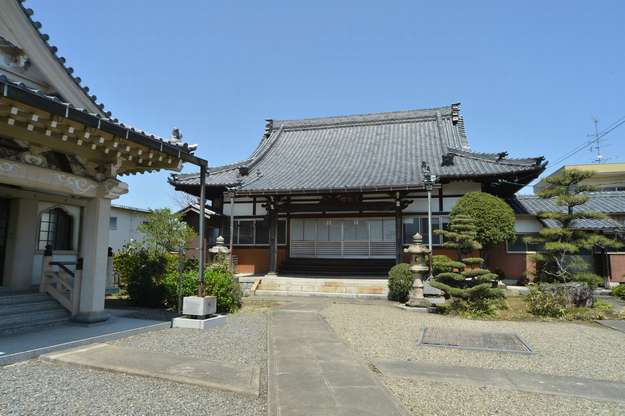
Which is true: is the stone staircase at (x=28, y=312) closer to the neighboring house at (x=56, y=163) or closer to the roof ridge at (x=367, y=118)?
the neighboring house at (x=56, y=163)

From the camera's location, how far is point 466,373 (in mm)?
5102

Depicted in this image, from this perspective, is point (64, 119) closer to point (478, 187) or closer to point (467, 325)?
point (467, 325)

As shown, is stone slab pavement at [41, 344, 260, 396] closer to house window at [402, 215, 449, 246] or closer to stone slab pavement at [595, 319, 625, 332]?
stone slab pavement at [595, 319, 625, 332]

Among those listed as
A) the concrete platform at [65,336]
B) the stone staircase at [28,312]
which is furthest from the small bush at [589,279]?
the stone staircase at [28,312]

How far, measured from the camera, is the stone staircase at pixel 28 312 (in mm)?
6414

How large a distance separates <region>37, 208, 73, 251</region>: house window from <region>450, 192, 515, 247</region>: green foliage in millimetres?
11378

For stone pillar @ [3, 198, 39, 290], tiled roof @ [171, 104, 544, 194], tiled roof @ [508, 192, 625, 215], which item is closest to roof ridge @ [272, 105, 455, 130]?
tiled roof @ [171, 104, 544, 194]

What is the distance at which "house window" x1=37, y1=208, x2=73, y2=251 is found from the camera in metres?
9.10

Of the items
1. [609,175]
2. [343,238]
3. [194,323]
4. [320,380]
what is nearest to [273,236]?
[343,238]

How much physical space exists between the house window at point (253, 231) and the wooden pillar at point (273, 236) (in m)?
1.22

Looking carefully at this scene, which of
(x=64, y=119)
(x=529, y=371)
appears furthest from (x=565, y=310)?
(x=64, y=119)

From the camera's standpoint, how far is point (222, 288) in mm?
9359

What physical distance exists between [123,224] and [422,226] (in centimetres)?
1644

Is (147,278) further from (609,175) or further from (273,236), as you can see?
(609,175)
